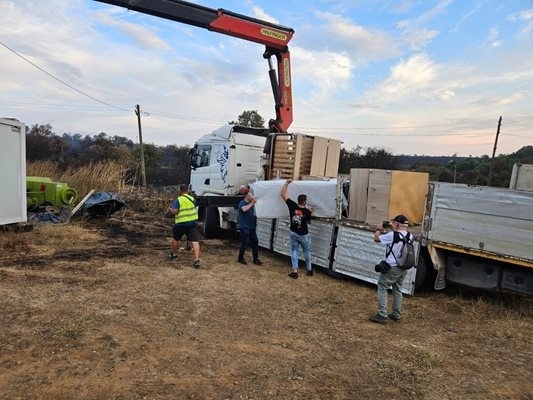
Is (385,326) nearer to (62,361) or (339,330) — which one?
(339,330)

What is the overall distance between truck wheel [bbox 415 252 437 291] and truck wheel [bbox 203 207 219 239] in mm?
6142

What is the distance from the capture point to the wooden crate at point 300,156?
10.0 meters

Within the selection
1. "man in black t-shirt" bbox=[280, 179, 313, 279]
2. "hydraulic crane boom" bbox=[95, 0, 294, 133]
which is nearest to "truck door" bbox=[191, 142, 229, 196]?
"hydraulic crane boom" bbox=[95, 0, 294, 133]

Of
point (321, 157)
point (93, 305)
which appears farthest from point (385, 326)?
point (321, 157)

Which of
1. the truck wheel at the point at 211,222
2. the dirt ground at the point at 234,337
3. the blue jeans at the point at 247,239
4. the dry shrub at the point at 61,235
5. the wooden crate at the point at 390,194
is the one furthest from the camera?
the truck wheel at the point at 211,222

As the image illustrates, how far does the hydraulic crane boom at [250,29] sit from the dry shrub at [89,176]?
8.36 metres

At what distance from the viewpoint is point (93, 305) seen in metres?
5.77

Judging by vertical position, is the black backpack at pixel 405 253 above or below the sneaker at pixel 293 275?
above

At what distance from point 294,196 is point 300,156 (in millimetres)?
1559

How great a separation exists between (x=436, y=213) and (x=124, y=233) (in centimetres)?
831

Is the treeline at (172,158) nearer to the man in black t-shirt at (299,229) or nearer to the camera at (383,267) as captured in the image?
the man in black t-shirt at (299,229)

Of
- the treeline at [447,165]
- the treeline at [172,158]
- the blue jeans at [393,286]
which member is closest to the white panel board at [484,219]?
the blue jeans at [393,286]

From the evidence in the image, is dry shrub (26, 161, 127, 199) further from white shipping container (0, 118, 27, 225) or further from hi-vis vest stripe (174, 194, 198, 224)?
hi-vis vest stripe (174, 194, 198, 224)

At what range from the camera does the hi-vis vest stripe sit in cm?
856
